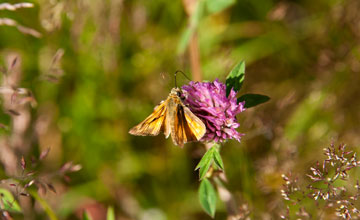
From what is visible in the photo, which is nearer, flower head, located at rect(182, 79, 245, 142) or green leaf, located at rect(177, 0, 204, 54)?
flower head, located at rect(182, 79, 245, 142)

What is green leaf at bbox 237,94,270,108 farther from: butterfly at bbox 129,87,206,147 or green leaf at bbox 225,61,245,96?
butterfly at bbox 129,87,206,147

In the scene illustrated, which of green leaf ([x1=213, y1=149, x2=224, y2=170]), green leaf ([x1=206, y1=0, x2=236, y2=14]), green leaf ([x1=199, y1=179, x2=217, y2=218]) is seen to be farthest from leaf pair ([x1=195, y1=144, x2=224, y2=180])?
green leaf ([x1=206, y1=0, x2=236, y2=14])

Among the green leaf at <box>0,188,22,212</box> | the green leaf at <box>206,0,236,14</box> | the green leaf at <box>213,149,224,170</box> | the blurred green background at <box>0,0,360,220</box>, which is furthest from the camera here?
the blurred green background at <box>0,0,360,220</box>

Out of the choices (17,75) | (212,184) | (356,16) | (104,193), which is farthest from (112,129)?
Result: (356,16)

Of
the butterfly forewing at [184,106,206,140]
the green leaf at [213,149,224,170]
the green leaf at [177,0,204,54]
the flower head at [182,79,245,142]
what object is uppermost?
the green leaf at [177,0,204,54]

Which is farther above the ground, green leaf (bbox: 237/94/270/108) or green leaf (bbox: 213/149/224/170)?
green leaf (bbox: 237/94/270/108)

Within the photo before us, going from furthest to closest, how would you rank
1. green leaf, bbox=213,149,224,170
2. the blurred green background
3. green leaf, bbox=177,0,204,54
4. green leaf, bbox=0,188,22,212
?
the blurred green background, green leaf, bbox=177,0,204,54, green leaf, bbox=0,188,22,212, green leaf, bbox=213,149,224,170

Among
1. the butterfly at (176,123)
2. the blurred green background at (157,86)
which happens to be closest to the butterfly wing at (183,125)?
the butterfly at (176,123)
